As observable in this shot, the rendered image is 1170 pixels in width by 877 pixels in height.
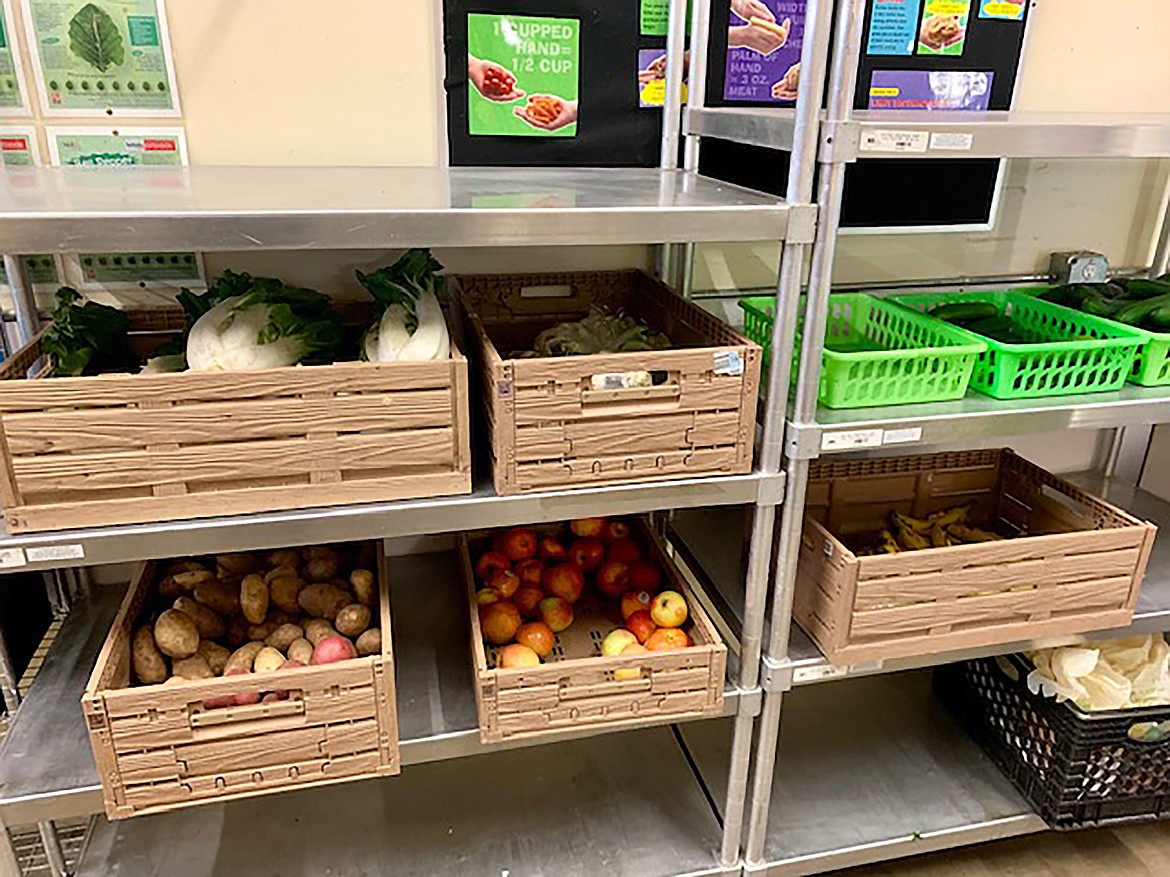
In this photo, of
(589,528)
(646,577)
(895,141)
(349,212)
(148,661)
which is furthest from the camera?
(589,528)

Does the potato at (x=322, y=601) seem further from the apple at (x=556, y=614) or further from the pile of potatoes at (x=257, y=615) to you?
the apple at (x=556, y=614)

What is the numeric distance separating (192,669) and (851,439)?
1109mm

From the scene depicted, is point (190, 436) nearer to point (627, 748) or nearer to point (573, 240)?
point (573, 240)

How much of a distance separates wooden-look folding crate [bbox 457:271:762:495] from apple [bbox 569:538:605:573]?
17.9 inches

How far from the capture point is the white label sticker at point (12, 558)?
122 centimetres

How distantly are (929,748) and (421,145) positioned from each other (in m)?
1.71

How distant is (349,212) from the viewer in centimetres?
116

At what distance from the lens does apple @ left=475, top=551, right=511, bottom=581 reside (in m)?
1.77

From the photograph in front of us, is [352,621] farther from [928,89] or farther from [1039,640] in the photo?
[928,89]

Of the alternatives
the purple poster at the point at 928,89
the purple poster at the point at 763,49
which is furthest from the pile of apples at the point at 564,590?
the purple poster at the point at 928,89

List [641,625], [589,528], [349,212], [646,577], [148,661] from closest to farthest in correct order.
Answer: [349,212] < [148,661] < [641,625] < [646,577] < [589,528]

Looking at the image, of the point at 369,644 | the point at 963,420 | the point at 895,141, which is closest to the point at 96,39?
the point at 369,644

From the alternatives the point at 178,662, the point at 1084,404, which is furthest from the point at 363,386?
the point at 1084,404

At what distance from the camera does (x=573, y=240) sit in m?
1.25
